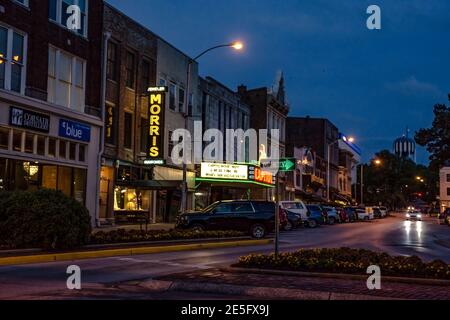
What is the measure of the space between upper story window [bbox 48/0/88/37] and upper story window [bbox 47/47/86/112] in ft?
4.32

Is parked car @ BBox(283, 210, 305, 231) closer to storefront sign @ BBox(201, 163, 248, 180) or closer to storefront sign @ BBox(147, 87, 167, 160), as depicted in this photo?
storefront sign @ BBox(201, 163, 248, 180)

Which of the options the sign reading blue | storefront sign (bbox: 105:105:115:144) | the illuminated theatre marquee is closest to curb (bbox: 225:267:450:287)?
the sign reading blue

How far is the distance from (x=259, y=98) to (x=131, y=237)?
40471 mm

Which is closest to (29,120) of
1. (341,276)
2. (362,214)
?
(341,276)

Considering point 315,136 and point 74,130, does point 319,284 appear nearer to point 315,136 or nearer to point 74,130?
point 74,130

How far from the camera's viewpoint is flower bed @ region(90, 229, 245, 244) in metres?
20.4

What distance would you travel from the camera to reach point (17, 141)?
25594 mm

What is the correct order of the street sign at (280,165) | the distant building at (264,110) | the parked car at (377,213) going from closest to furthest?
the street sign at (280,165) < the distant building at (264,110) < the parked car at (377,213)

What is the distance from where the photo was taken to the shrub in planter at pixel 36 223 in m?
17.7

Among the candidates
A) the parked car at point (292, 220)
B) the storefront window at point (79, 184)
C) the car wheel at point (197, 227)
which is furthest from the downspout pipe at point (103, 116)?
the parked car at point (292, 220)

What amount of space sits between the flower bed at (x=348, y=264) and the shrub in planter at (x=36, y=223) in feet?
20.9

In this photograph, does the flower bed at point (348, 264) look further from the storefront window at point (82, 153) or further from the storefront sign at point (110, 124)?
the storefront sign at point (110, 124)

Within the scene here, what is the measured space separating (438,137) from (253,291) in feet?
109
